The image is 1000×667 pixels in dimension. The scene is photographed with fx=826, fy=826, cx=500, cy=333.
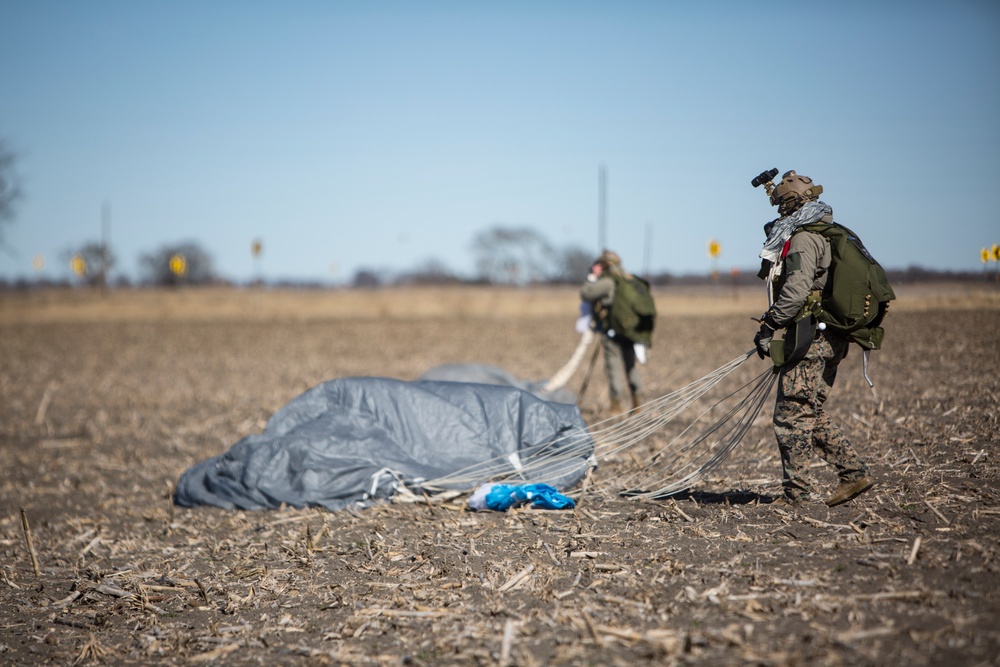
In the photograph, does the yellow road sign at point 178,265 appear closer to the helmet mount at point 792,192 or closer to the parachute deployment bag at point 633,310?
the parachute deployment bag at point 633,310

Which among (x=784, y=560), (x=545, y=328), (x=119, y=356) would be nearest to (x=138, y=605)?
(x=784, y=560)

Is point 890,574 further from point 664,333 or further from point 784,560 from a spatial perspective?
point 664,333

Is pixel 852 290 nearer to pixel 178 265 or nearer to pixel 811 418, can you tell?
pixel 811 418

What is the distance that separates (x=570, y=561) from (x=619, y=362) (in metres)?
5.36

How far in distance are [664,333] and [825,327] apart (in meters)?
13.5

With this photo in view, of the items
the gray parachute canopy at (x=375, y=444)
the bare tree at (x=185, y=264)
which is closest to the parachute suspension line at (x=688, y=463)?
the gray parachute canopy at (x=375, y=444)

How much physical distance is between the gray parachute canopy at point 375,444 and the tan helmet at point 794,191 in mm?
2471

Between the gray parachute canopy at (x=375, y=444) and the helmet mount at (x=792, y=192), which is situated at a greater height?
the helmet mount at (x=792, y=192)

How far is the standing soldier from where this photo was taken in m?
5.09

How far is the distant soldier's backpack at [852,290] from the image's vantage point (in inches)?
201

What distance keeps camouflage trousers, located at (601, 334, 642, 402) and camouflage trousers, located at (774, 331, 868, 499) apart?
15.2ft

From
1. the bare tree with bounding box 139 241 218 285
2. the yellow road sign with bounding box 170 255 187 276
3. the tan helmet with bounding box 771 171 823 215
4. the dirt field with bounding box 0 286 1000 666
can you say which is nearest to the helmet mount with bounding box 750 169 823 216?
the tan helmet with bounding box 771 171 823 215

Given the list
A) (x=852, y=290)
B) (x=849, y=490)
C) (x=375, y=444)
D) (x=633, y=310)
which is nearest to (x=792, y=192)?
(x=852, y=290)

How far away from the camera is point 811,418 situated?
5.28 metres
